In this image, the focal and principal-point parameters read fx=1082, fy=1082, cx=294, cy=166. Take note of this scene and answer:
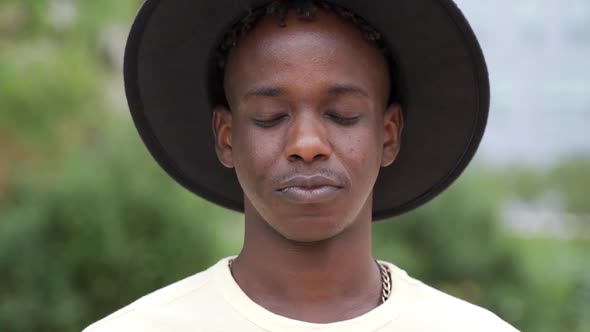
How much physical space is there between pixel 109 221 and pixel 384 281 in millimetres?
3748

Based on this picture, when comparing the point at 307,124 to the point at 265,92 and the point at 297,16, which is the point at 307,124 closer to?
the point at 265,92

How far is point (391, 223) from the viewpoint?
26.1ft

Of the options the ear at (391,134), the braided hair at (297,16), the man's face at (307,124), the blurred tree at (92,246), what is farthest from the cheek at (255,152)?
the blurred tree at (92,246)

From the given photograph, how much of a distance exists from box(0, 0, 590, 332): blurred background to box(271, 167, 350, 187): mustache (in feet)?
12.9

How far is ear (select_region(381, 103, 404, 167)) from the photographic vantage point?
2988 mm

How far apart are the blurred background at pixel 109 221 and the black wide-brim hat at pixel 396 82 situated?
11.2ft

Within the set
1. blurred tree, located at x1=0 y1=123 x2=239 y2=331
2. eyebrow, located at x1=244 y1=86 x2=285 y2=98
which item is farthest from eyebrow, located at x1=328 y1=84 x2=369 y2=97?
blurred tree, located at x1=0 y1=123 x2=239 y2=331

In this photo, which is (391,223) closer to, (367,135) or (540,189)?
(367,135)

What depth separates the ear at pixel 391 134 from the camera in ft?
9.80

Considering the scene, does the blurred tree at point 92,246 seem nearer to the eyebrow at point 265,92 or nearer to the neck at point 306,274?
the neck at point 306,274

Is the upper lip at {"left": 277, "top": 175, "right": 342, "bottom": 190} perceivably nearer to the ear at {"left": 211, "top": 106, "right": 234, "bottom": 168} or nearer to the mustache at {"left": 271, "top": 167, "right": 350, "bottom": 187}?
the mustache at {"left": 271, "top": 167, "right": 350, "bottom": 187}

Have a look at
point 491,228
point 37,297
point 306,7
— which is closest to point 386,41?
point 306,7

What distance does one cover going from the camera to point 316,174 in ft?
8.74

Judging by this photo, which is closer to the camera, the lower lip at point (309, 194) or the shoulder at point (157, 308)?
the lower lip at point (309, 194)
